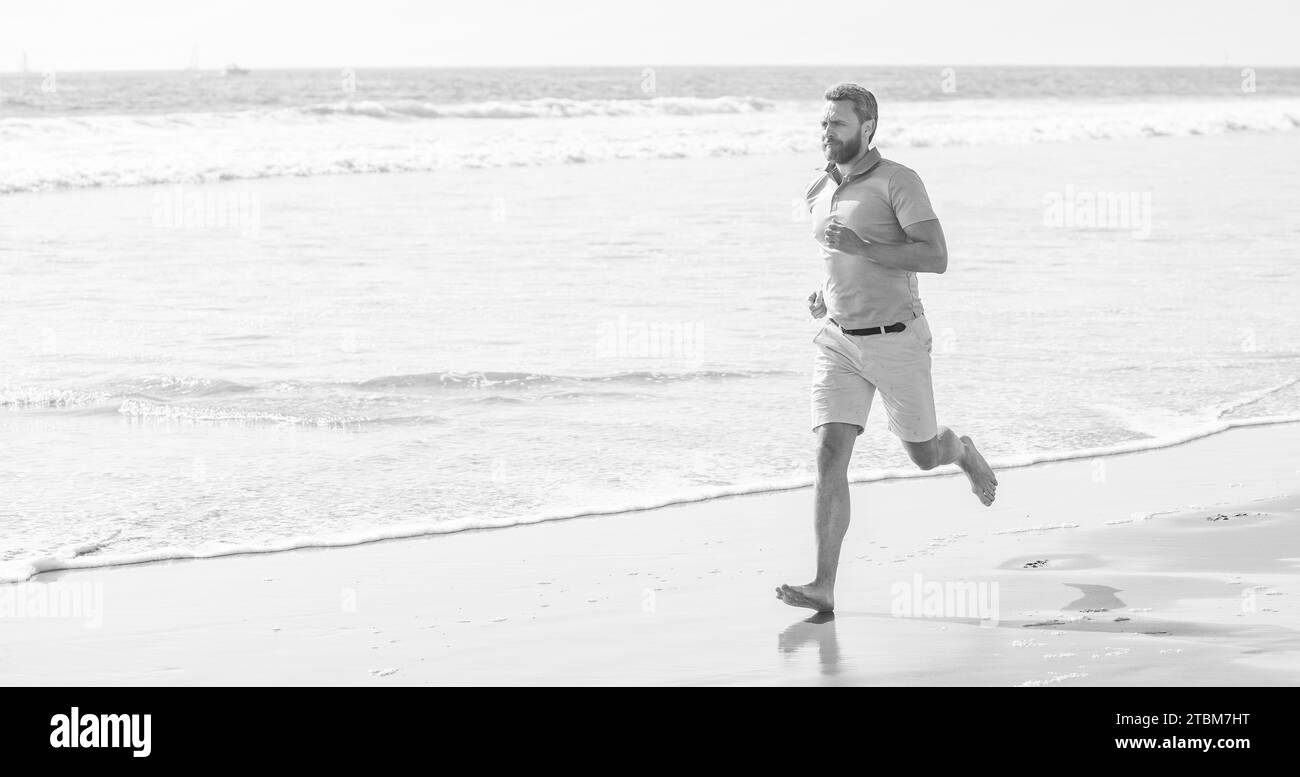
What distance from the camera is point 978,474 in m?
5.41

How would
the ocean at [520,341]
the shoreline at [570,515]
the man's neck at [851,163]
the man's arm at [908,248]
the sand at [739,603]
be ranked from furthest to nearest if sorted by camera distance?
the ocean at [520,341] → the shoreline at [570,515] → the man's neck at [851,163] → the man's arm at [908,248] → the sand at [739,603]

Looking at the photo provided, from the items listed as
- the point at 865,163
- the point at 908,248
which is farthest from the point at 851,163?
the point at 908,248

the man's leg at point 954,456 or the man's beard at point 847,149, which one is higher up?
the man's beard at point 847,149

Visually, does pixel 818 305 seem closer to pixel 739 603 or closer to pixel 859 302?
pixel 859 302

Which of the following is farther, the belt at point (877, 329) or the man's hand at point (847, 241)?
the belt at point (877, 329)

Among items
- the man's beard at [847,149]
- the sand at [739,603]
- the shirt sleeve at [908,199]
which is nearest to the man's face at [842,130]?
the man's beard at [847,149]

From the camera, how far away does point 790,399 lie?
27.8ft

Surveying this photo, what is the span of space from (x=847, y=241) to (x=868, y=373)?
1.45ft

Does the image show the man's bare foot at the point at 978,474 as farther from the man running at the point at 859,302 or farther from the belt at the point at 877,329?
the belt at the point at 877,329

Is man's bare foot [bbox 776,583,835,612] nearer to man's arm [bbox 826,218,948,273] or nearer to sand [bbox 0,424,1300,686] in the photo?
sand [bbox 0,424,1300,686]

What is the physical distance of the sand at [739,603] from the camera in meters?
4.11

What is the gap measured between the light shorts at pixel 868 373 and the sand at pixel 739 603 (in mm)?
650
